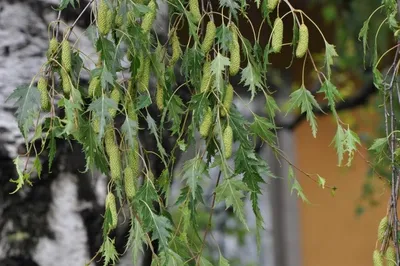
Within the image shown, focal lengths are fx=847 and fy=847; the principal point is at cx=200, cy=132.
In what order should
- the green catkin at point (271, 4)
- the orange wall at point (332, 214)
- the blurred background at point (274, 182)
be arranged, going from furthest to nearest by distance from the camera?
the orange wall at point (332, 214)
the blurred background at point (274, 182)
the green catkin at point (271, 4)

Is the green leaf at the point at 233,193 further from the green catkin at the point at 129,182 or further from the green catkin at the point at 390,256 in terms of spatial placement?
the green catkin at the point at 390,256

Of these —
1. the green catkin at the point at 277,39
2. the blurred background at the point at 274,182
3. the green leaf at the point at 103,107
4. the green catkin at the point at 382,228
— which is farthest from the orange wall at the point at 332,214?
the green leaf at the point at 103,107

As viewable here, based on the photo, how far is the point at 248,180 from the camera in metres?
0.99

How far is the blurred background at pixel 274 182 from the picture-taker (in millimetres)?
1300

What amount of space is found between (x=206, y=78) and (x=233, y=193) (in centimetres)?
14

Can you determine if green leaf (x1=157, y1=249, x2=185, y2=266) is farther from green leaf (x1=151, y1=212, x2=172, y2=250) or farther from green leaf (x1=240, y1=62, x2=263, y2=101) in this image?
green leaf (x1=240, y1=62, x2=263, y2=101)

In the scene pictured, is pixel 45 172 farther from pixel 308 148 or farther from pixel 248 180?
pixel 308 148

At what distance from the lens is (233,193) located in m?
0.98

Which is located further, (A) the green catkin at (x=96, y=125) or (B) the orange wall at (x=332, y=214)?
(B) the orange wall at (x=332, y=214)

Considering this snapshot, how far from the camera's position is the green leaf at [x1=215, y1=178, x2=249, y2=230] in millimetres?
979

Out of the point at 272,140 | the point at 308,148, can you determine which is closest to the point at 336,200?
the point at 308,148

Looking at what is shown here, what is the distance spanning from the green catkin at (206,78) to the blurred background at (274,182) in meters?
0.14

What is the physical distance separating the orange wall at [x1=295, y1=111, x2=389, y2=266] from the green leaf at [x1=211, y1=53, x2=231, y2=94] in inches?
98.5

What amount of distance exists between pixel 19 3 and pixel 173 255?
0.55m
